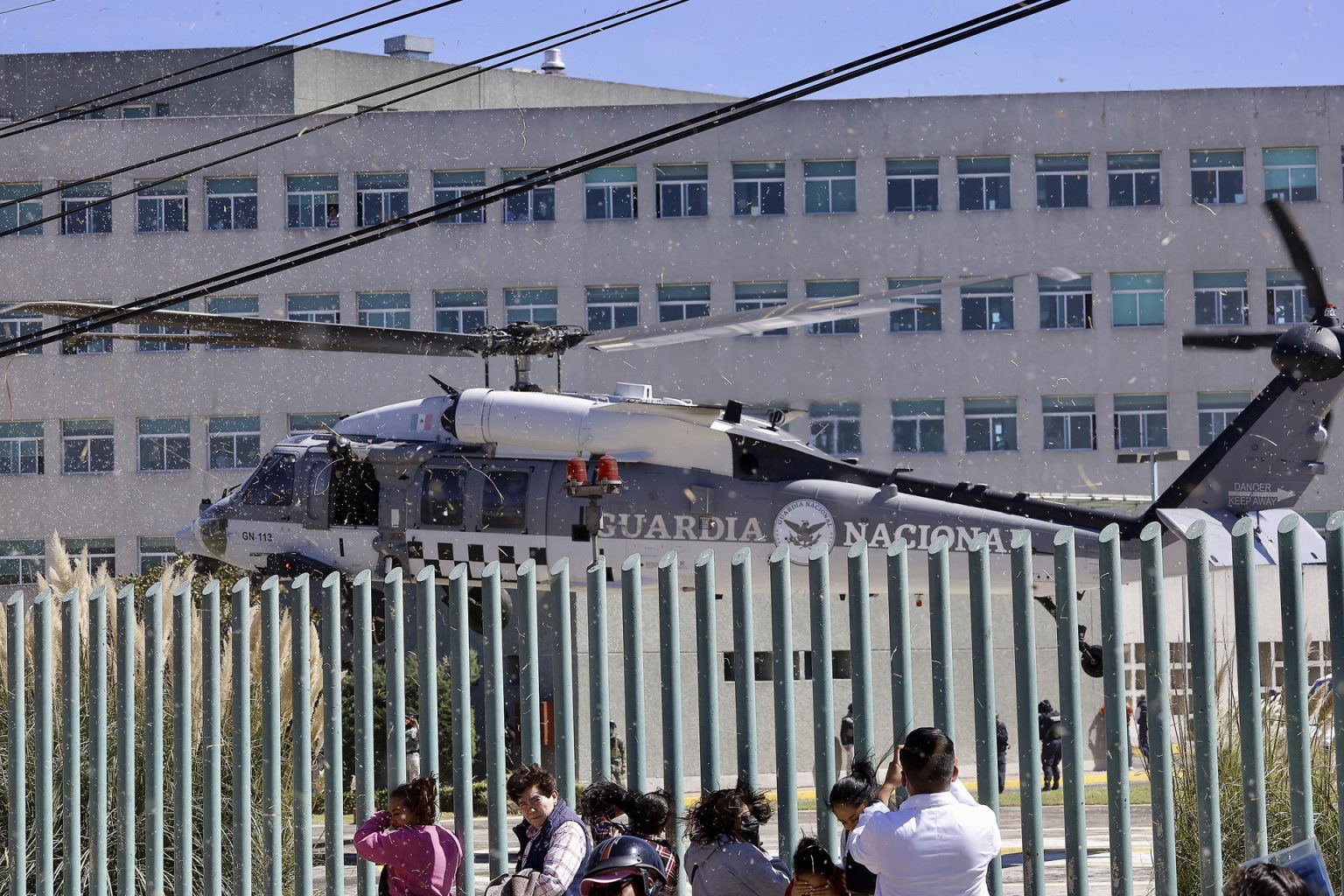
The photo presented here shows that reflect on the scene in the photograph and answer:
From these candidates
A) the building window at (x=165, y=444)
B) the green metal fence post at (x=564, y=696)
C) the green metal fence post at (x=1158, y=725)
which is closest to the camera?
the green metal fence post at (x=1158, y=725)

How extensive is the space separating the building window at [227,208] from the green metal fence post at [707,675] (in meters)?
38.5

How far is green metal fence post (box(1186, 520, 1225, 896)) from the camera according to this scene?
7.02 metres

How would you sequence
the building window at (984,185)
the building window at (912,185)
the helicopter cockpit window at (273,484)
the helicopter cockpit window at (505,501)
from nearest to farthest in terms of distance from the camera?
the helicopter cockpit window at (505,501) < the helicopter cockpit window at (273,484) < the building window at (984,185) < the building window at (912,185)

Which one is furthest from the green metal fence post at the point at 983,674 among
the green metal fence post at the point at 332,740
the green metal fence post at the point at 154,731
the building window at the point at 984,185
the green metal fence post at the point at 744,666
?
the building window at the point at 984,185

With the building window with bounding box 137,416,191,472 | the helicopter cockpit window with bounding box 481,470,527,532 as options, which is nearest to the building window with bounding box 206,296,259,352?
the building window with bounding box 137,416,191,472

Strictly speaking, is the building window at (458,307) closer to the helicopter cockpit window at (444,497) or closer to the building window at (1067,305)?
the building window at (1067,305)

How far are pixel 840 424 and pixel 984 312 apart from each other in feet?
15.8

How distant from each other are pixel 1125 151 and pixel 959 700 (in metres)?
18.6

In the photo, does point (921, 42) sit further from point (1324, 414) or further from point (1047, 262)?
point (1047, 262)

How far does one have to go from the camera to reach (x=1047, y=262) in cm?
4297

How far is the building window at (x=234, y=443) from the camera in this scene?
4366 cm

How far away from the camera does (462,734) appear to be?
798 cm

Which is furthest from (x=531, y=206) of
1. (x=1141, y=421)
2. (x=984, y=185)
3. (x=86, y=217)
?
(x=1141, y=421)

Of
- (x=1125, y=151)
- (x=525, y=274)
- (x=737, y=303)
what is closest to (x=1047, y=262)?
(x=1125, y=151)
